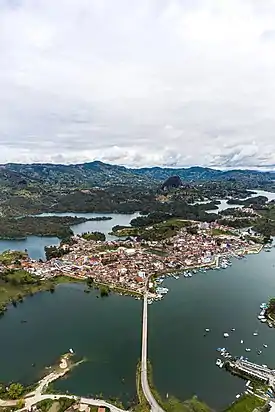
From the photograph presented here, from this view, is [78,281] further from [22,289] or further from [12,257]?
[12,257]

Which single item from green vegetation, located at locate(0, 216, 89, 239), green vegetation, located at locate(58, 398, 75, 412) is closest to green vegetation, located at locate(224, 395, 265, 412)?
green vegetation, located at locate(58, 398, 75, 412)

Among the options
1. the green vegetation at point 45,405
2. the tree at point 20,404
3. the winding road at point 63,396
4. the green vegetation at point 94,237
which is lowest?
the winding road at point 63,396

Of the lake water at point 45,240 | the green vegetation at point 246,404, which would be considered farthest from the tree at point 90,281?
the green vegetation at point 246,404

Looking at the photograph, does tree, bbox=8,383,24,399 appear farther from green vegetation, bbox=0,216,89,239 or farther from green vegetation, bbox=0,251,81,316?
green vegetation, bbox=0,216,89,239

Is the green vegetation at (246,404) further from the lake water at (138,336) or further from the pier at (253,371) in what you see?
the pier at (253,371)

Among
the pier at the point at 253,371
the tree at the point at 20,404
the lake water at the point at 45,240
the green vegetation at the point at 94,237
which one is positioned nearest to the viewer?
the tree at the point at 20,404

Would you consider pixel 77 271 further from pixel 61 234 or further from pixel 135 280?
pixel 61 234

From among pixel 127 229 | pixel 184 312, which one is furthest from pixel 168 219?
pixel 184 312

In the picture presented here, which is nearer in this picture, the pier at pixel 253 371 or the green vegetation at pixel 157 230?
the pier at pixel 253 371
